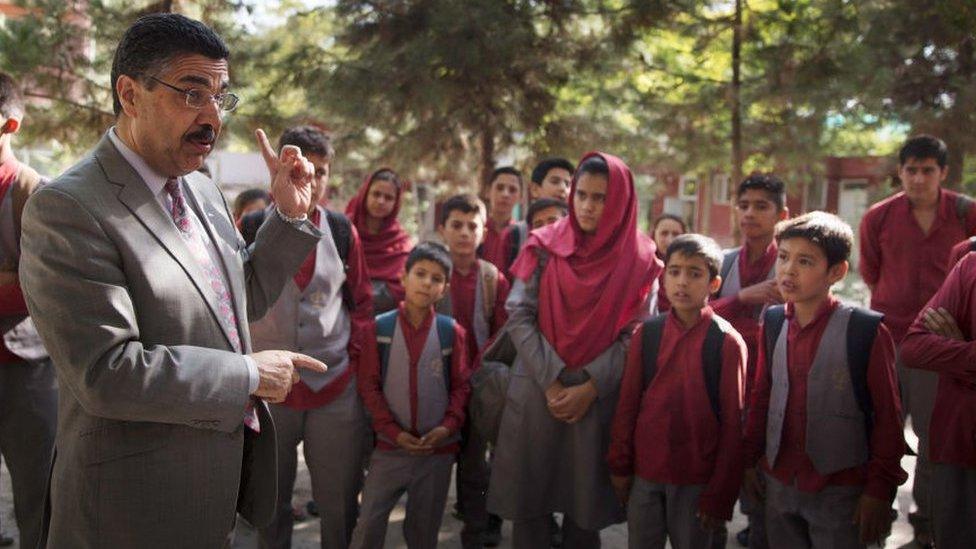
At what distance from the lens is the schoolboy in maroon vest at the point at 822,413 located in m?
2.67

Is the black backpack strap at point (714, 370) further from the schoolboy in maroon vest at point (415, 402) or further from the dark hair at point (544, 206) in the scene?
the dark hair at point (544, 206)

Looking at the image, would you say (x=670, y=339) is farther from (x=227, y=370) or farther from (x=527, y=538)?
(x=227, y=370)

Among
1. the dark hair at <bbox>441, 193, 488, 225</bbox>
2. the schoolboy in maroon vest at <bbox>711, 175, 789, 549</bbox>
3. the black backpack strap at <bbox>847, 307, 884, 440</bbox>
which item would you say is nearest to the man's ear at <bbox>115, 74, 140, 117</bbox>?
the black backpack strap at <bbox>847, 307, 884, 440</bbox>

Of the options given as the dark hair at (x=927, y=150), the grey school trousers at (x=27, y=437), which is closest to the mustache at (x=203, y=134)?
the grey school trousers at (x=27, y=437)

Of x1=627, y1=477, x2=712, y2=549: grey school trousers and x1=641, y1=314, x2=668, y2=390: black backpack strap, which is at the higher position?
x1=641, y1=314, x2=668, y2=390: black backpack strap

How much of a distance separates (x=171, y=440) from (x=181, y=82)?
83 centimetres

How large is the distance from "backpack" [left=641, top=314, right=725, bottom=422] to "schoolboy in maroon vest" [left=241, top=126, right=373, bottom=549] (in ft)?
4.25

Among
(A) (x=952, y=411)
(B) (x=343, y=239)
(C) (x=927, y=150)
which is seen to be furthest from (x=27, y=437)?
(C) (x=927, y=150)

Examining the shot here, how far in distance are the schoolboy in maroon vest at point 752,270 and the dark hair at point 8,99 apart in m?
3.10

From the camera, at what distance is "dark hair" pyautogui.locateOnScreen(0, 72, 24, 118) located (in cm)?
293

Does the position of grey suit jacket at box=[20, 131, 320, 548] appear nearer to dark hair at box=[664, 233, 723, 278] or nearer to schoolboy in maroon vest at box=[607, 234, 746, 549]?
schoolboy in maroon vest at box=[607, 234, 746, 549]

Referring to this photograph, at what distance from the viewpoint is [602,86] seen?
8539 mm

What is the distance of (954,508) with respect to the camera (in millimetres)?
2793

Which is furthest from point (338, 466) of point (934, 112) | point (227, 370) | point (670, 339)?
point (934, 112)
